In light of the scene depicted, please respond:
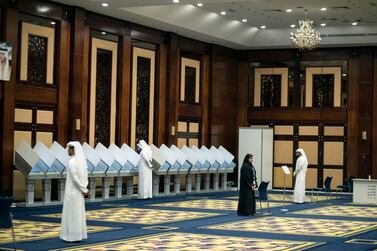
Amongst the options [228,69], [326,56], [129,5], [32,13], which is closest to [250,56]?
[228,69]

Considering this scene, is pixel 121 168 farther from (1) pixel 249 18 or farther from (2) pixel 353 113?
(2) pixel 353 113

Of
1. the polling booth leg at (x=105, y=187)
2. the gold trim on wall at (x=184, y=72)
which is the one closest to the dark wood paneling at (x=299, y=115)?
the gold trim on wall at (x=184, y=72)

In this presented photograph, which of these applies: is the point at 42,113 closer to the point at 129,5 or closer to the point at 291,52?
the point at 129,5

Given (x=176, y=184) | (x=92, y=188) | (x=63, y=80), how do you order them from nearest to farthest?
(x=92, y=188) → (x=63, y=80) → (x=176, y=184)

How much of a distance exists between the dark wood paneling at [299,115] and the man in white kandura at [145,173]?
841 cm

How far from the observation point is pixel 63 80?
1922 cm

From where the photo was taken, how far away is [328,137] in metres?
26.9

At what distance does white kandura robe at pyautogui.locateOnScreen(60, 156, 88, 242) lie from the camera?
1115 centimetres

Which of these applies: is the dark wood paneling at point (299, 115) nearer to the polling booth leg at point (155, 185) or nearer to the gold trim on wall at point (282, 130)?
the gold trim on wall at point (282, 130)

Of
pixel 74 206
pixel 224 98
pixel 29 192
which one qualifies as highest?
pixel 224 98

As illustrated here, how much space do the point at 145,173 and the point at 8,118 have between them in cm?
463

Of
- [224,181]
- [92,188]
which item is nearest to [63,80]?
[92,188]

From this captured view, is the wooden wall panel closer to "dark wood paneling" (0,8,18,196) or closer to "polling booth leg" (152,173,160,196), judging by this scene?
"polling booth leg" (152,173,160,196)

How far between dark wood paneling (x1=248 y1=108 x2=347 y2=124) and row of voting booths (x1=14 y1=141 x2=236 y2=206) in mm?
2995
